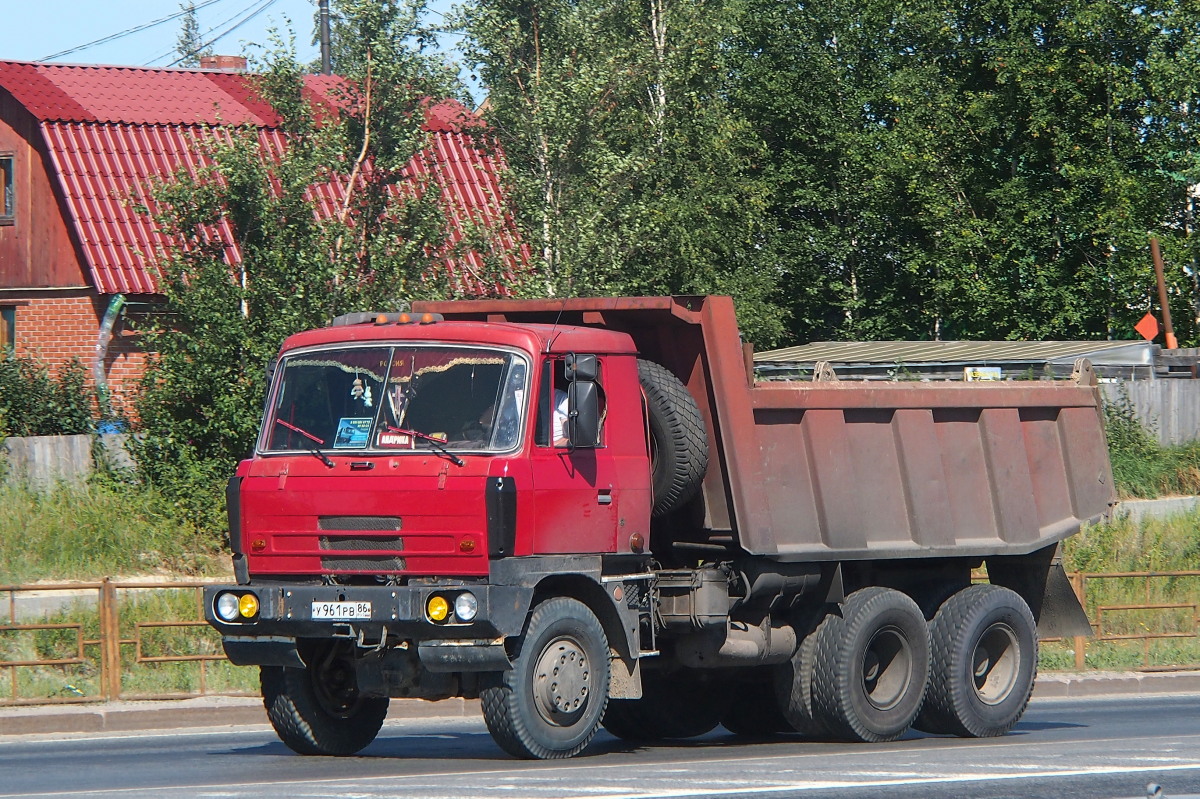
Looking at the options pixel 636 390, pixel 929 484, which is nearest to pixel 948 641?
pixel 929 484

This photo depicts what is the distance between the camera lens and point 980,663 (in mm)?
12938

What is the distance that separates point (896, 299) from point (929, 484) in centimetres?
3284

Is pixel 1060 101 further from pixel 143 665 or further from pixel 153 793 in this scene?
pixel 153 793

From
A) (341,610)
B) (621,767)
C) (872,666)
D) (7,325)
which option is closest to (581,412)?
(341,610)

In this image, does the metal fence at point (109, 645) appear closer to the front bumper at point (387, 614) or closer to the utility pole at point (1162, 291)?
the front bumper at point (387, 614)

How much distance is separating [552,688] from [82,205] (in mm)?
21416

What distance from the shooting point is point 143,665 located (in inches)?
585

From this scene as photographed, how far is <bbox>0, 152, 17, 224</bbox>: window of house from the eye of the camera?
1194 inches

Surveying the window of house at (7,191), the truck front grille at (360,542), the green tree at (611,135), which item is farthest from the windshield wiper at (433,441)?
the window of house at (7,191)

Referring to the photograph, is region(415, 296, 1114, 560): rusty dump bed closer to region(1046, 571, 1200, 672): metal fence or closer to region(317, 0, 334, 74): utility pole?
region(1046, 571, 1200, 672): metal fence

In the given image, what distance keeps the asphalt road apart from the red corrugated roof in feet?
47.3

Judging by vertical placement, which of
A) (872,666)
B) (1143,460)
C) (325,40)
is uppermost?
(325,40)

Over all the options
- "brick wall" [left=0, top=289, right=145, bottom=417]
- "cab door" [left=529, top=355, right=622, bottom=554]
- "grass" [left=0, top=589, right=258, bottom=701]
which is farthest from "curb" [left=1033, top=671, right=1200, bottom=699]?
"brick wall" [left=0, top=289, right=145, bottom=417]

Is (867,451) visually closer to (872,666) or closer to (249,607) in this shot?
(872,666)
